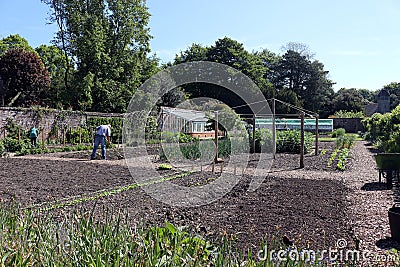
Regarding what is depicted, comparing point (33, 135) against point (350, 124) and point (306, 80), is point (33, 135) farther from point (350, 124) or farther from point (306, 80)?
point (306, 80)

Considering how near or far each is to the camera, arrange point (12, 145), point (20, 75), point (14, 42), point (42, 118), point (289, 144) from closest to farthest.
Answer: point (12, 145), point (289, 144), point (42, 118), point (20, 75), point (14, 42)

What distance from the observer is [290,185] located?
8344mm

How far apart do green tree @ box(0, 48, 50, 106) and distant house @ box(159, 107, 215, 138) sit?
12.2 meters

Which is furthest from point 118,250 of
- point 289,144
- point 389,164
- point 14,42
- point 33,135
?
point 14,42

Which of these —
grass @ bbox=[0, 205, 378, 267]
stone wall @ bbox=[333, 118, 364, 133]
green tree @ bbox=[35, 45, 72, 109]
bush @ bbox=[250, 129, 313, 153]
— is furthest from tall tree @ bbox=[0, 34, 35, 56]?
grass @ bbox=[0, 205, 378, 267]

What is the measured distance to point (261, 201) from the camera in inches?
257

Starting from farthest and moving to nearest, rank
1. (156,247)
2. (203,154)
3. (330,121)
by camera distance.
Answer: (330,121) → (203,154) → (156,247)

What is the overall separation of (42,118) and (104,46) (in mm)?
11620

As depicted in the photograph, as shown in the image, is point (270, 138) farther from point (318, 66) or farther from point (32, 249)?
point (318, 66)

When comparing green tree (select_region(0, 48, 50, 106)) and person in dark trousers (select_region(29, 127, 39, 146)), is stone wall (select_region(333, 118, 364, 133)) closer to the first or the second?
green tree (select_region(0, 48, 50, 106))

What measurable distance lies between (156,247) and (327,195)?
542 cm

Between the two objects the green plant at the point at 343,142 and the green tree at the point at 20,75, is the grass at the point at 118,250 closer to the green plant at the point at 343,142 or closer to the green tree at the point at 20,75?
the green plant at the point at 343,142

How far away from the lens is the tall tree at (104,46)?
95.3ft

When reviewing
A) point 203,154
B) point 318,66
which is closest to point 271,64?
point 318,66
